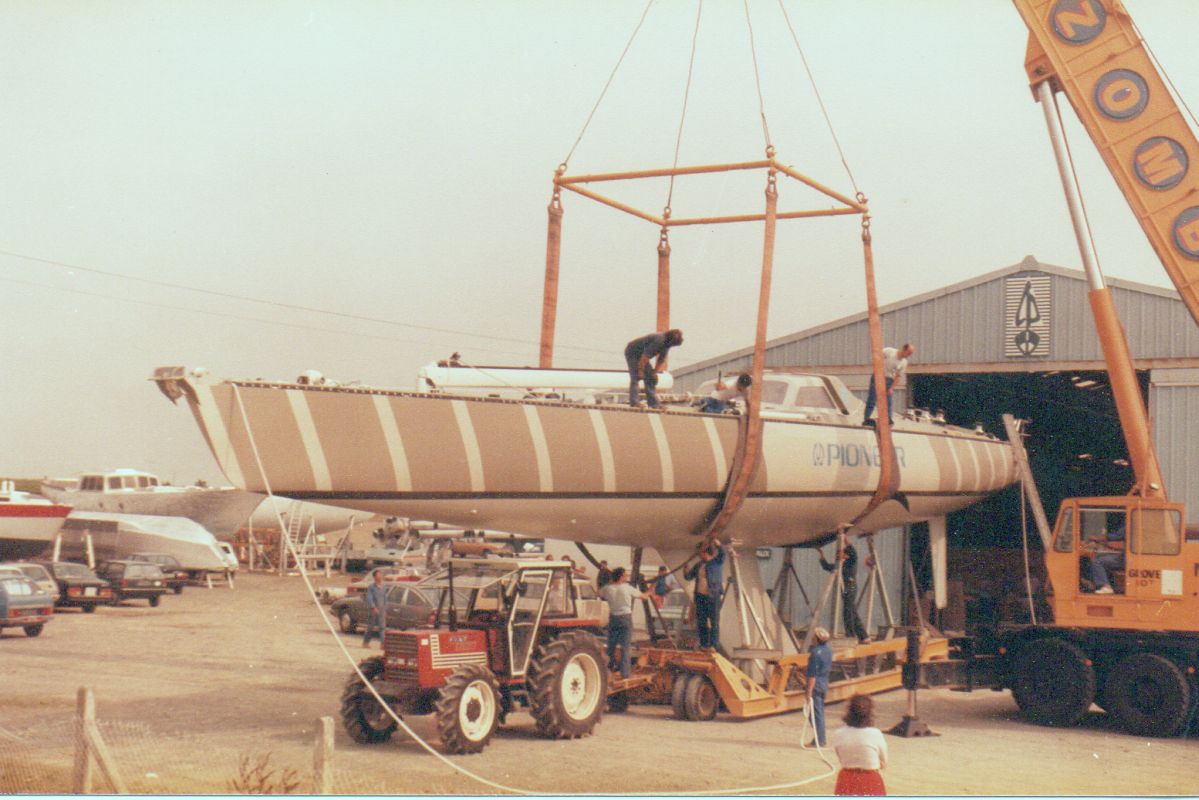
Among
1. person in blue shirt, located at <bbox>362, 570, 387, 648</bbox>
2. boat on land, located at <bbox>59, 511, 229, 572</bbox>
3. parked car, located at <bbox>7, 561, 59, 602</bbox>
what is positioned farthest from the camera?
boat on land, located at <bbox>59, 511, 229, 572</bbox>

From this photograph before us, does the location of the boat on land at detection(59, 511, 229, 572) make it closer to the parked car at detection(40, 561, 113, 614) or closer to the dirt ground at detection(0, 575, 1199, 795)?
the parked car at detection(40, 561, 113, 614)

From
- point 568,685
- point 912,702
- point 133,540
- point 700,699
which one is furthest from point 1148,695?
point 133,540

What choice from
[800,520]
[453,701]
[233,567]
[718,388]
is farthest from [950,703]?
[233,567]

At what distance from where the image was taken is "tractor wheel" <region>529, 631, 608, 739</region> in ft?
42.4

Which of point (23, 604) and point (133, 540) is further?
point (133, 540)

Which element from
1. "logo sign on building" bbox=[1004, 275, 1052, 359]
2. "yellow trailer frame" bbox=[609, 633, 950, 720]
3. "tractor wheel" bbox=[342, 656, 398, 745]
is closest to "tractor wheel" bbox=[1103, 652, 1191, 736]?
"yellow trailer frame" bbox=[609, 633, 950, 720]

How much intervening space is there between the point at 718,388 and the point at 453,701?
512 centimetres

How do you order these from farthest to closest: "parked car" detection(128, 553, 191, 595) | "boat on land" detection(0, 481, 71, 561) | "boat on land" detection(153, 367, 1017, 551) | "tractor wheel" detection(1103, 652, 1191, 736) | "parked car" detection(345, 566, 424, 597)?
1. "parked car" detection(128, 553, 191, 595)
2. "boat on land" detection(0, 481, 71, 561)
3. "parked car" detection(345, 566, 424, 597)
4. "tractor wheel" detection(1103, 652, 1191, 736)
5. "boat on land" detection(153, 367, 1017, 551)

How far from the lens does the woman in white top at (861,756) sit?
7.49 meters

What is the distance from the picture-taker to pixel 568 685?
13.2m

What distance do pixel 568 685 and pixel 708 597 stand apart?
2957 mm

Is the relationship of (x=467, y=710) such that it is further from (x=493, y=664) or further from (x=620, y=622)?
(x=620, y=622)

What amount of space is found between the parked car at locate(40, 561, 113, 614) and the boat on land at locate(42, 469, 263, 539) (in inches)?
501

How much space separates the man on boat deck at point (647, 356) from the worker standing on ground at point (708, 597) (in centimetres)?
260
